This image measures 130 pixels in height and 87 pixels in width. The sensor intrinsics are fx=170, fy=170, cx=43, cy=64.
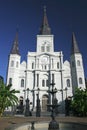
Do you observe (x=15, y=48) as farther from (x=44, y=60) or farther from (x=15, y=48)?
(x=44, y=60)

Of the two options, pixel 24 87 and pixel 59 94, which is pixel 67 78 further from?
pixel 24 87

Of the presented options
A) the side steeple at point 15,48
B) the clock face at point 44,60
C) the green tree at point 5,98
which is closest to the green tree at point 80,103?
Answer: the green tree at point 5,98

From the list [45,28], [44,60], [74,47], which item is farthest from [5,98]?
[45,28]

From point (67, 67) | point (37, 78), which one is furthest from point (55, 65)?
point (37, 78)

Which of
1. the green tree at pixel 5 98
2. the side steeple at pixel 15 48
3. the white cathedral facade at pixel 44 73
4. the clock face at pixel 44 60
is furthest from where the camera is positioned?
the side steeple at pixel 15 48

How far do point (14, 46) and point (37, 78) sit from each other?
1270cm

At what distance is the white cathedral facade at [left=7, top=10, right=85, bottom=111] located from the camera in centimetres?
4481

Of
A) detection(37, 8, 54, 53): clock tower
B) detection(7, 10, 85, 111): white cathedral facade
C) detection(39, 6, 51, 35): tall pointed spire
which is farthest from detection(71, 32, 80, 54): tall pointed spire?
detection(39, 6, 51, 35): tall pointed spire

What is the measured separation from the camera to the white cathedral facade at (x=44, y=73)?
4481 centimetres

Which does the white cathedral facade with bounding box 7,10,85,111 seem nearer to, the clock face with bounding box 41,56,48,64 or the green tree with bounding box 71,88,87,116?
the clock face with bounding box 41,56,48,64

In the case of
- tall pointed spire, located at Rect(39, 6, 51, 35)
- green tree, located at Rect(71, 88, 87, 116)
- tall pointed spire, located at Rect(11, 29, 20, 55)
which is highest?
tall pointed spire, located at Rect(39, 6, 51, 35)

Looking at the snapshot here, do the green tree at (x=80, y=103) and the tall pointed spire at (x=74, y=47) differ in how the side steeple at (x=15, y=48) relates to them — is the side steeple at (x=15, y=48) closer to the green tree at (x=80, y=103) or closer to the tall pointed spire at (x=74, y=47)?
the tall pointed spire at (x=74, y=47)

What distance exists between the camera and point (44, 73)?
47.5 meters

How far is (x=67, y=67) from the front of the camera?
48.1 meters
